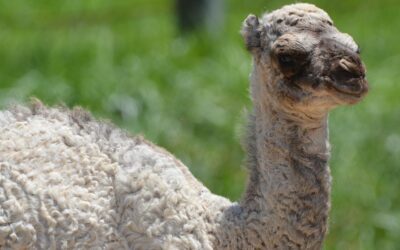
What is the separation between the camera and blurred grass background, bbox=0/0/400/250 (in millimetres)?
7613

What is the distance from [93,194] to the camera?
450 centimetres

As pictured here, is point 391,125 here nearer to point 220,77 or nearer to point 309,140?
point 220,77

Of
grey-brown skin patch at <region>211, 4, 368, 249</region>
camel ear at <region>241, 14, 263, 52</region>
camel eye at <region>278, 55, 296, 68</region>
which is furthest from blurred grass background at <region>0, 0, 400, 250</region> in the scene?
A: camel eye at <region>278, 55, 296, 68</region>

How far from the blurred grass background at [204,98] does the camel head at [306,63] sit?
9.58 ft

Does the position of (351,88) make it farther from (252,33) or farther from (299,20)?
(252,33)

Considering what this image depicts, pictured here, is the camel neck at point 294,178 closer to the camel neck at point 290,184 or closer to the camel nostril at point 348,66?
the camel neck at point 290,184

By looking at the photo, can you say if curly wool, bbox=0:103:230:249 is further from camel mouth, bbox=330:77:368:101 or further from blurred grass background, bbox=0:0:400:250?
blurred grass background, bbox=0:0:400:250

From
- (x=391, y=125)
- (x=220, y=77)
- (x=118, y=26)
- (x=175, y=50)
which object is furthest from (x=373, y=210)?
(x=118, y=26)

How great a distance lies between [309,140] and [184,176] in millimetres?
567

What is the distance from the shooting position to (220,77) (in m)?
9.18

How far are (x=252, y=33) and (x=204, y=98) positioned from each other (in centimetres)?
434

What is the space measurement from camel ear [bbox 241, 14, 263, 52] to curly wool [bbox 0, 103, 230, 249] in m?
0.57

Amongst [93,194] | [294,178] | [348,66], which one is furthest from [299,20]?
[93,194]

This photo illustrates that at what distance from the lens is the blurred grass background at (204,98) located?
25.0 ft
